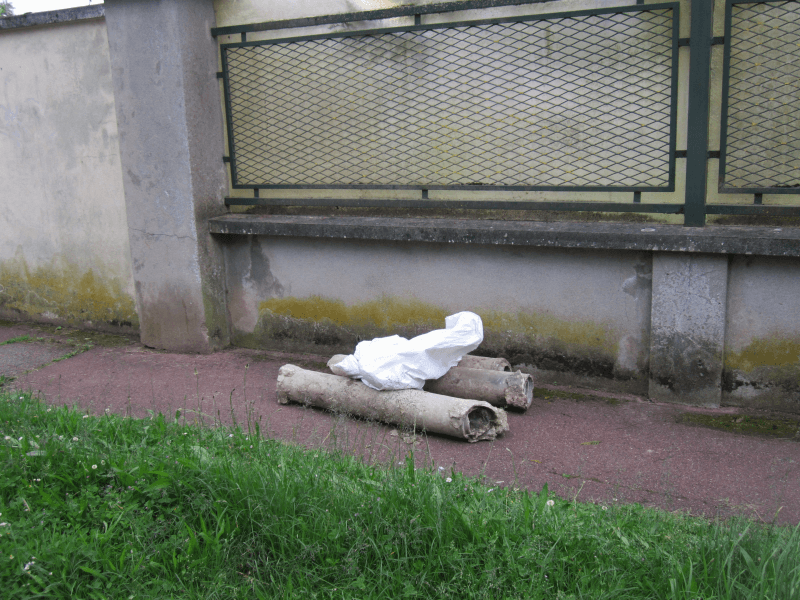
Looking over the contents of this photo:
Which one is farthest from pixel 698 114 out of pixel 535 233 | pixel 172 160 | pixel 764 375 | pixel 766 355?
pixel 172 160

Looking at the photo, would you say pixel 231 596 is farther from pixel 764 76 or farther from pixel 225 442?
pixel 764 76

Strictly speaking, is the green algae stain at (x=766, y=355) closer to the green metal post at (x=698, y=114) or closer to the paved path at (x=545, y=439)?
the paved path at (x=545, y=439)

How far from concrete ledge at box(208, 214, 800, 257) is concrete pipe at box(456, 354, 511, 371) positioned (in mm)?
770

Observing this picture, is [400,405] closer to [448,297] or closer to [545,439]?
[545,439]

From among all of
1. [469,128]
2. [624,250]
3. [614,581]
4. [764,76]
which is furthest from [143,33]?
[614,581]

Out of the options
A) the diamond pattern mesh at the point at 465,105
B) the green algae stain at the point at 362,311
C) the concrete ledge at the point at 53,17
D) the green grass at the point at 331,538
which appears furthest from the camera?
the concrete ledge at the point at 53,17

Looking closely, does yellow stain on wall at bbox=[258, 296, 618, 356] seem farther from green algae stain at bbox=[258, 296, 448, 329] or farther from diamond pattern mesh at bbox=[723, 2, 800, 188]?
diamond pattern mesh at bbox=[723, 2, 800, 188]

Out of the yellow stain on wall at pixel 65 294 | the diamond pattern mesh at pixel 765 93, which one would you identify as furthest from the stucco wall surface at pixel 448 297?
the yellow stain on wall at pixel 65 294

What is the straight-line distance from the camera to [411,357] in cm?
414

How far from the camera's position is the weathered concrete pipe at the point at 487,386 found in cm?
412

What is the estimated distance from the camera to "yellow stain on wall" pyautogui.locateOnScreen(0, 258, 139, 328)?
20.2 ft

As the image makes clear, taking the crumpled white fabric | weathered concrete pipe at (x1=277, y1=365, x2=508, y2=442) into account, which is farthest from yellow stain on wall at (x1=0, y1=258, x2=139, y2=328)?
the crumpled white fabric

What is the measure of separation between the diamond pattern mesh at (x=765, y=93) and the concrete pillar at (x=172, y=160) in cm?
373

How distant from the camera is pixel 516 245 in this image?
15.0ft
